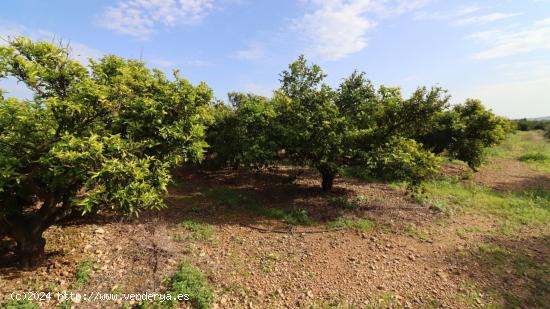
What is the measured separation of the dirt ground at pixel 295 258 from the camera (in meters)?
5.70

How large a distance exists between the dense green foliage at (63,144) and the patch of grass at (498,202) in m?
9.97

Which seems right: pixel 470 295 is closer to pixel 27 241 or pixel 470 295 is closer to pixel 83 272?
pixel 83 272

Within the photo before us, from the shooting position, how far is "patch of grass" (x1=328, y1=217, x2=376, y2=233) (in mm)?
8438

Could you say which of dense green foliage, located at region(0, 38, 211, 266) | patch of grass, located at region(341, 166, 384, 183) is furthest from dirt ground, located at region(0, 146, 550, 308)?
patch of grass, located at region(341, 166, 384, 183)

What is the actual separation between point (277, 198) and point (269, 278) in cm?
483

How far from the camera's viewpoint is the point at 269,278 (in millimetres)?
6199

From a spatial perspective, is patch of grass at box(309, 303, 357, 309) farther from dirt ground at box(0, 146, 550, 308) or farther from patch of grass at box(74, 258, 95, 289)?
patch of grass at box(74, 258, 95, 289)

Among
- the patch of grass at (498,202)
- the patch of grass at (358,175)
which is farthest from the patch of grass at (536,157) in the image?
the patch of grass at (358,175)

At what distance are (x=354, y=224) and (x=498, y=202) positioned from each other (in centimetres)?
668

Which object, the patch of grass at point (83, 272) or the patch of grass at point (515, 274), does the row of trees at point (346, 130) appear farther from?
the patch of grass at point (83, 272)

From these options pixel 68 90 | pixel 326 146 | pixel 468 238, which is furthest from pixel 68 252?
pixel 468 238

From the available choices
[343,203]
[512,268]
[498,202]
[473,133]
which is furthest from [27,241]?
[473,133]

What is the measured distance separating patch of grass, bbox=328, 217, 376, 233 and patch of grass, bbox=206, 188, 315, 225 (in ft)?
2.08

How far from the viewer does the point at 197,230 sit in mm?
7906
